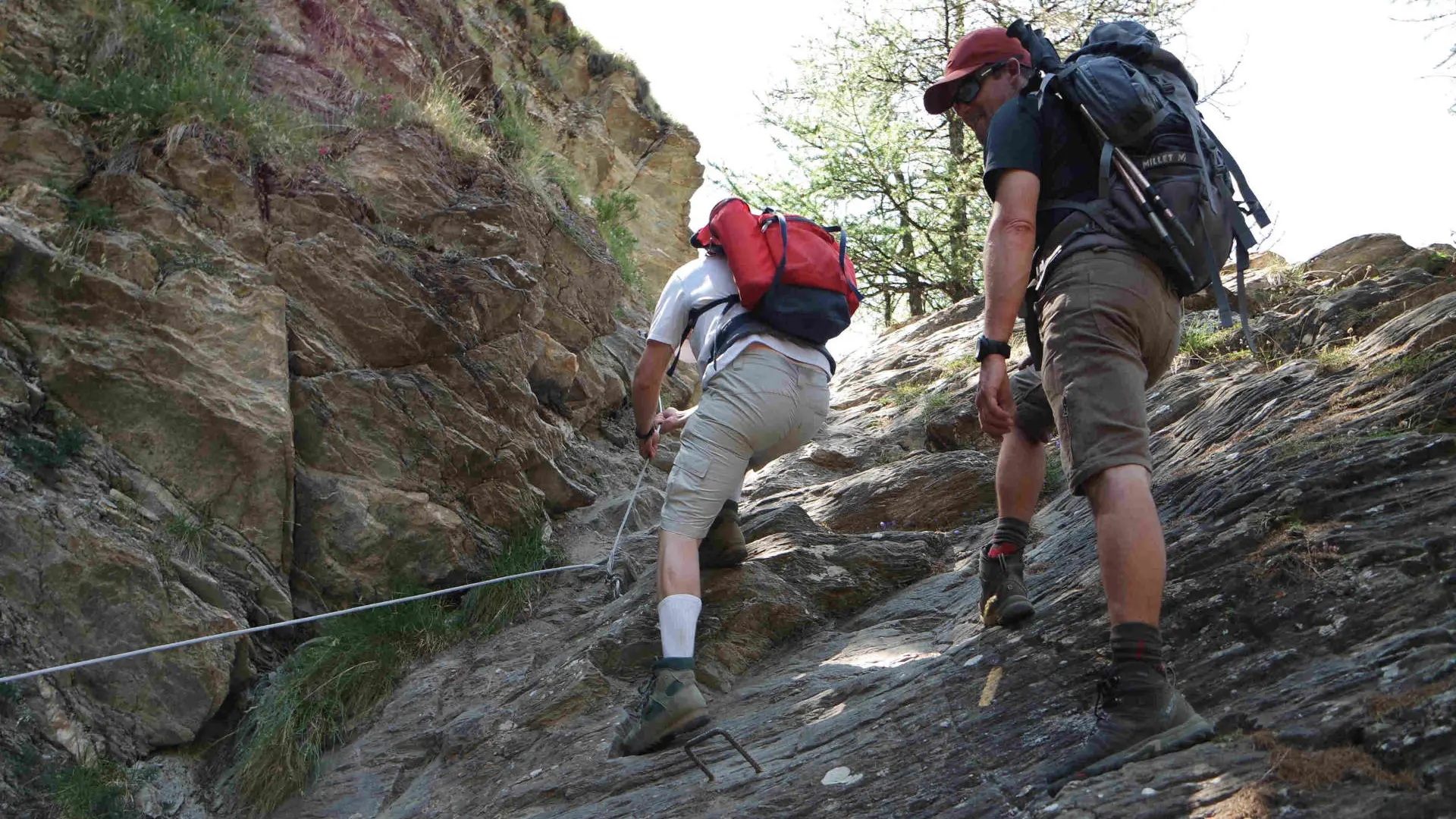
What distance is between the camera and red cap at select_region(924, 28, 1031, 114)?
158 inches

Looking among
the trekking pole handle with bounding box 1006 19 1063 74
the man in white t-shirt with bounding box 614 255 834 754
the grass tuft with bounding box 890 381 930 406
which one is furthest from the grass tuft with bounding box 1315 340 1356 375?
the grass tuft with bounding box 890 381 930 406

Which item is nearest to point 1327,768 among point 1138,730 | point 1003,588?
point 1138,730

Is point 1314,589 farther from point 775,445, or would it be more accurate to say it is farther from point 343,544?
point 343,544

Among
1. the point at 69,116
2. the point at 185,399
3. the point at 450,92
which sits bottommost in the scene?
the point at 185,399

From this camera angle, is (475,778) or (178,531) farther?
(178,531)

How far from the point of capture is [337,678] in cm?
559

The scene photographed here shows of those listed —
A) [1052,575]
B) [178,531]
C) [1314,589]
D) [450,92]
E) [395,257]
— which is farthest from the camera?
[450,92]

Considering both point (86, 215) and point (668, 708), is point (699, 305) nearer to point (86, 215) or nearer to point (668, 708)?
point (668, 708)

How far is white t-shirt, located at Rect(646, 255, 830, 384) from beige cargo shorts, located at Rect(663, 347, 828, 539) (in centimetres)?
14

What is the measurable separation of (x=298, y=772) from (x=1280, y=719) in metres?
4.36

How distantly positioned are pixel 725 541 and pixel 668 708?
135 cm

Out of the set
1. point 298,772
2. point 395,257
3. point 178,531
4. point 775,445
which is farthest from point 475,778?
point 395,257

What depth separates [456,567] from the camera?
6.49 metres

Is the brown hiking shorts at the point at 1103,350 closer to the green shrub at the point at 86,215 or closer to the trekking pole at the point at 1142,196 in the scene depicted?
the trekking pole at the point at 1142,196
